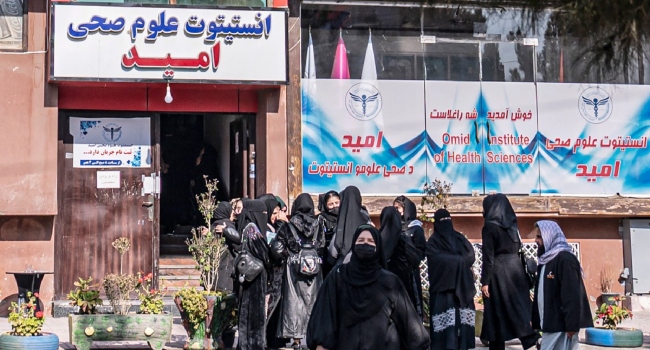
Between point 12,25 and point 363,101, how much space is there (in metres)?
4.48

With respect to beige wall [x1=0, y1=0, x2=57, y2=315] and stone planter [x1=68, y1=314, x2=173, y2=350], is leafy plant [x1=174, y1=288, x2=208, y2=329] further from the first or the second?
Answer: beige wall [x1=0, y1=0, x2=57, y2=315]

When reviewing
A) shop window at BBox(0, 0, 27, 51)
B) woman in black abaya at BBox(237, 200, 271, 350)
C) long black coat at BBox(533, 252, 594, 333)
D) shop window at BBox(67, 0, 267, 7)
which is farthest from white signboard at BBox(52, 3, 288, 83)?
Result: long black coat at BBox(533, 252, 594, 333)

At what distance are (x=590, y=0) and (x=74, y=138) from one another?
28.4ft

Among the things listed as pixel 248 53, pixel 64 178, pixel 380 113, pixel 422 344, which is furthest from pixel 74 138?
pixel 422 344

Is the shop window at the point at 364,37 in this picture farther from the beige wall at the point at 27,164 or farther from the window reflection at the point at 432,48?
the beige wall at the point at 27,164

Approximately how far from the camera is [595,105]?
44.7 ft

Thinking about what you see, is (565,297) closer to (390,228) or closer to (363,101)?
(390,228)

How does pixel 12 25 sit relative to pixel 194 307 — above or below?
above

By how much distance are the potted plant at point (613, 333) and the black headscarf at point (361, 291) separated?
5288 mm

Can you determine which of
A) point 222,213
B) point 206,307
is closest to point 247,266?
point 206,307

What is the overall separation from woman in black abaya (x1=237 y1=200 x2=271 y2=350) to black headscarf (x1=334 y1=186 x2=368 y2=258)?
2.61ft

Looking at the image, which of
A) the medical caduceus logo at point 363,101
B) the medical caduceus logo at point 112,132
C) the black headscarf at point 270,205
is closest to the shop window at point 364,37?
the medical caduceus logo at point 363,101

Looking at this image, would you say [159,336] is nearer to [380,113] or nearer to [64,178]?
[64,178]

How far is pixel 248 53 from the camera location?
40.8ft
